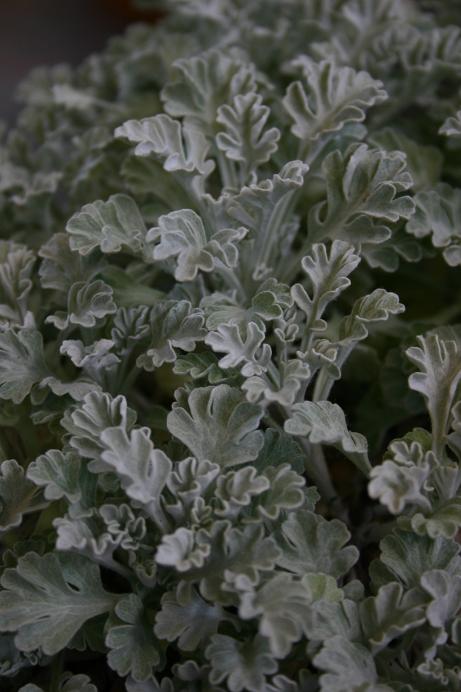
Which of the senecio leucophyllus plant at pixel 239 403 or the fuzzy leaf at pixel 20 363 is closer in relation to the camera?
the senecio leucophyllus plant at pixel 239 403

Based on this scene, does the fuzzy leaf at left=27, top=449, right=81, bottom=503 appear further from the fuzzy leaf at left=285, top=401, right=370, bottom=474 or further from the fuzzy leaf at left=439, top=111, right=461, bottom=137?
the fuzzy leaf at left=439, top=111, right=461, bottom=137

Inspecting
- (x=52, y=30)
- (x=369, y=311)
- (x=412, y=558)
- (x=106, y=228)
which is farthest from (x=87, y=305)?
(x=52, y=30)

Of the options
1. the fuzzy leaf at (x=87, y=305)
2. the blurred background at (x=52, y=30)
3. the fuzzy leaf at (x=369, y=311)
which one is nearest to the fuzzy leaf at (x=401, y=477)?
the fuzzy leaf at (x=369, y=311)

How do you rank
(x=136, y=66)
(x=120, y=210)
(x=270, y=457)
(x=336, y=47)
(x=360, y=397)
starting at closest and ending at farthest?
(x=270, y=457), (x=120, y=210), (x=360, y=397), (x=336, y=47), (x=136, y=66)

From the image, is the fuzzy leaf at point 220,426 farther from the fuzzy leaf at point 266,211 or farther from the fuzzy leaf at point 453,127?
the fuzzy leaf at point 453,127

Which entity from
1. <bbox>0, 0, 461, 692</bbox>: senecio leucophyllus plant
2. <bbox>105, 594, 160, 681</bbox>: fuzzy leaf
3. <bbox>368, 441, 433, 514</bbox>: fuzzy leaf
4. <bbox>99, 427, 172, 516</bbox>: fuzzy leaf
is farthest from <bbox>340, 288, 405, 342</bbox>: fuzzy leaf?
<bbox>105, 594, 160, 681</bbox>: fuzzy leaf

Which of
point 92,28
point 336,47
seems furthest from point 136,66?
point 92,28

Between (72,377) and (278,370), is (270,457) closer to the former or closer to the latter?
(278,370)
